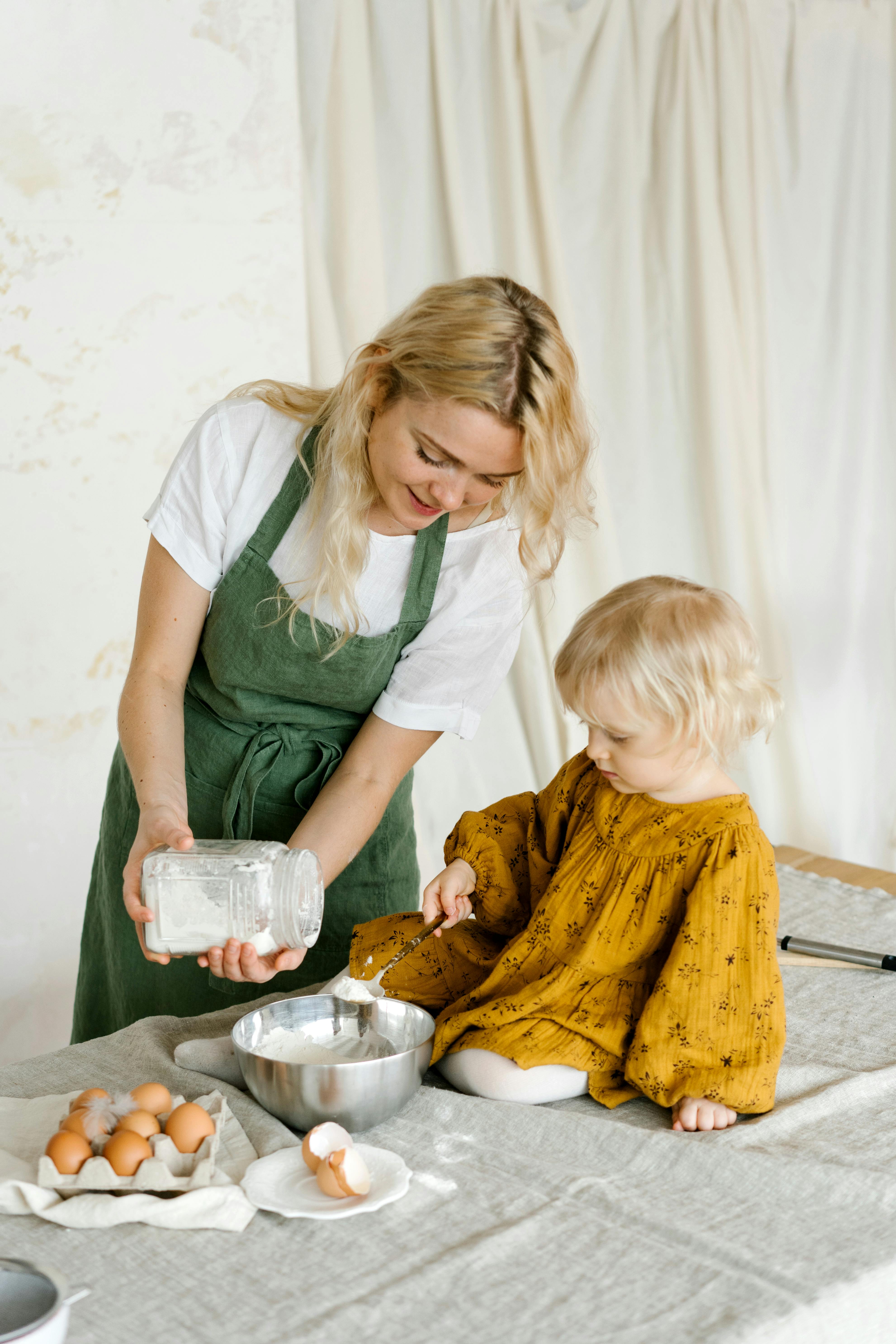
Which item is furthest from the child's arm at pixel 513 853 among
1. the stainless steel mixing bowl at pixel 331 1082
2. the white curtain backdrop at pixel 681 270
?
the white curtain backdrop at pixel 681 270

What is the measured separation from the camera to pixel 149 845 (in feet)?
3.75

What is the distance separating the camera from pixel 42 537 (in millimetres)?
2186

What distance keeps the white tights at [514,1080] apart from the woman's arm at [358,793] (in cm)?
26

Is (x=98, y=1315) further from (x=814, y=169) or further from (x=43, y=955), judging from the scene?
(x=814, y=169)

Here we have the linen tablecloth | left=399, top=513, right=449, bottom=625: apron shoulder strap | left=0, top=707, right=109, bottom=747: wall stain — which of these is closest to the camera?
the linen tablecloth

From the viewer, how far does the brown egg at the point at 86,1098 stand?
1.03 metres

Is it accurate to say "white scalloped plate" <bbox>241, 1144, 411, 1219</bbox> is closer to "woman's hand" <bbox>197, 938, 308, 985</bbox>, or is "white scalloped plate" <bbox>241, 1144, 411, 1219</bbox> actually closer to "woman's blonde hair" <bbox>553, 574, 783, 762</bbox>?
"woman's hand" <bbox>197, 938, 308, 985</bbox>

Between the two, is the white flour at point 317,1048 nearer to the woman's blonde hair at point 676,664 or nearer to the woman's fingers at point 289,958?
the woman's fingers at point 289,958

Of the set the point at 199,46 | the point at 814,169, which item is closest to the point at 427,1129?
the point at 199,46

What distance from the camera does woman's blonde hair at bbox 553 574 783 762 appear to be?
45.8 inches

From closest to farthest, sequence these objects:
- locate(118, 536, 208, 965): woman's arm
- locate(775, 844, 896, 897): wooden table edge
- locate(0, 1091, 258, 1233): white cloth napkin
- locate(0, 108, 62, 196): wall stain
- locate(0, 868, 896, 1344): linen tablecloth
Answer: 1. locate(0, 868, 896, 1344): linen tablecloth
2. locate(0, 1091, 258, 1233): white cloth napkin
3. locate(118, 536, 208, 965): woman's arm
4. locate(775, 844, 896, 897): wooden table edge
5. locate(0, 108, 62, 196): wall stain

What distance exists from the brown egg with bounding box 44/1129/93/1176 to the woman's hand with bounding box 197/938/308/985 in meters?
0.17

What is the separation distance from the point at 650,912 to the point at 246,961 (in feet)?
1.38

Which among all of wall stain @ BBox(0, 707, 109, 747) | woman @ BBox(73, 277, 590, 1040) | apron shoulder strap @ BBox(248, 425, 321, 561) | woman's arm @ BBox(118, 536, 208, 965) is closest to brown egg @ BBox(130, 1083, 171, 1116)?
woman @ BBox(73, 277, 590, 1040)
